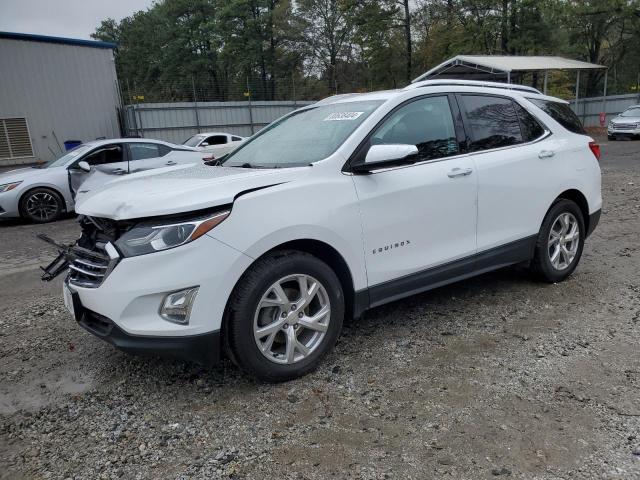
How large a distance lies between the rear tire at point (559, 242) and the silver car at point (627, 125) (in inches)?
835

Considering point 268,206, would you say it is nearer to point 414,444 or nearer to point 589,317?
point 414,444

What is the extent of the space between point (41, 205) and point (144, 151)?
6.71ft

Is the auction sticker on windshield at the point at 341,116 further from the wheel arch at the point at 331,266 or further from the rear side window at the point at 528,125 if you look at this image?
the rear side window at the point at 528,125

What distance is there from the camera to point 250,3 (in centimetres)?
4341

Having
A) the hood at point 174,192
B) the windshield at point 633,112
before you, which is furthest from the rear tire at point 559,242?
the windshield at point 633,112

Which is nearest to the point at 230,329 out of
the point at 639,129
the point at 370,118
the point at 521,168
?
the point at 370,118

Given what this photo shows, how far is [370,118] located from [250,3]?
146 feet

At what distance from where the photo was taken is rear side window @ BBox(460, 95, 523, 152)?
4086mm

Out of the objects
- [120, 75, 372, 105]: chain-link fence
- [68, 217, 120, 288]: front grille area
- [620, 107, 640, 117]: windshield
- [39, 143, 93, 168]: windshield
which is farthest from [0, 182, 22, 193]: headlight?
[620, 107, 640, 117]: windshield

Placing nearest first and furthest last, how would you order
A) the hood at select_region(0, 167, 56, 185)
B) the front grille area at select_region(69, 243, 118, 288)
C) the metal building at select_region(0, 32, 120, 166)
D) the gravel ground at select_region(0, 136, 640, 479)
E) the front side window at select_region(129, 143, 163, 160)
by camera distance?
the gravel ground at select_region(0, 136, 640, 479) < the front grille area at select_region(69, 243, 118, 288) < the hood at select_region(0, 167, 56, 185) < the front side window at select_region(129, 143, 163, 160) < the metal building at select_region(0, 32, 120, 166)

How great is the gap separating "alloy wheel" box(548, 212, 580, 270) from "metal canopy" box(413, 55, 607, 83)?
18334 mm

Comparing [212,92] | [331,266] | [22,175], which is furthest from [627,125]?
[331,266]

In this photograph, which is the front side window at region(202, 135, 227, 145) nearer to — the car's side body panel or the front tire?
the car's side body panel

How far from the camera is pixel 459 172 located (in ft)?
12.6
